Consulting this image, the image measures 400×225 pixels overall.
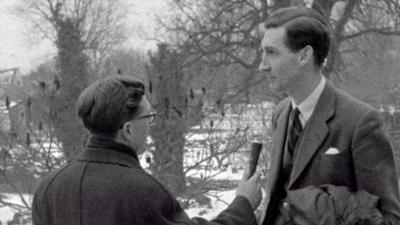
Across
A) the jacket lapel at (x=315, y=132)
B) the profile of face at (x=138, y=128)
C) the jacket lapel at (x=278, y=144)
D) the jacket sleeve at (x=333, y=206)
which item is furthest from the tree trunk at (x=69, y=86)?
the jacket sleeve at (x=333, y=206)

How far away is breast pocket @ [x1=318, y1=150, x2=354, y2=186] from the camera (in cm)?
240

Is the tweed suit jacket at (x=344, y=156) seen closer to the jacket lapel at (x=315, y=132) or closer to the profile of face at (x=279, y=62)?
the jacket lapel at (x=315, y=132)

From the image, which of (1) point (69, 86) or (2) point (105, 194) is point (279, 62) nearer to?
(2) point (105, 194)

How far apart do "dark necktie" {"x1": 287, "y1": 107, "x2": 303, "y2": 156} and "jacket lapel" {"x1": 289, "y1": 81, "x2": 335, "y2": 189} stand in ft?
0.30

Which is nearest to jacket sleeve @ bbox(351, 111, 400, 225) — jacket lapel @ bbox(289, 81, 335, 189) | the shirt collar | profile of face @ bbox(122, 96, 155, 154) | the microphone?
jacket lapel @ bbox(289, 81, 335, 189)

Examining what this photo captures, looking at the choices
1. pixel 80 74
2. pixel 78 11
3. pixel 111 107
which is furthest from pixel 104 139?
pixel 78 11

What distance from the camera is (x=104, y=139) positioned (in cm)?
239

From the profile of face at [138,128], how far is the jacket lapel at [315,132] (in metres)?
0.63

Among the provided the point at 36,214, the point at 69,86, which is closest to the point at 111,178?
the point at 36,214

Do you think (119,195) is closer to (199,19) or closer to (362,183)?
(362,183)

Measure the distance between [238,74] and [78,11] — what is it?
2445cm

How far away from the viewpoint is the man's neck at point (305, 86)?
2602 mm

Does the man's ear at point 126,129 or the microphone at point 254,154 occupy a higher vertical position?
the man's ear at point 126,129

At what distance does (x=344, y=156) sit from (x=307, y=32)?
0.53m
